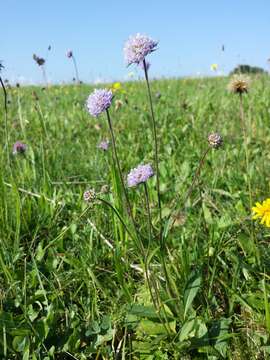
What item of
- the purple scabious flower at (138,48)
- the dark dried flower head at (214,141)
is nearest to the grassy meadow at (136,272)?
the dark dried flower head at (214,141)

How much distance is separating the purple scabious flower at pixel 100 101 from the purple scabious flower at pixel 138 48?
0.10 metres

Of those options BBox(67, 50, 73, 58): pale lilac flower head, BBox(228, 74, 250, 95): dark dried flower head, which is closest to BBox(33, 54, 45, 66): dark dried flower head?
BBox(67, 50, 73, 58): pale lilac flower head

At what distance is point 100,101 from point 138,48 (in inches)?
6.8

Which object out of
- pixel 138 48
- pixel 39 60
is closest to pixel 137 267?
pixel 138 48

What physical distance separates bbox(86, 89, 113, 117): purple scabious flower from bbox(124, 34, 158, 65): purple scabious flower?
103mm

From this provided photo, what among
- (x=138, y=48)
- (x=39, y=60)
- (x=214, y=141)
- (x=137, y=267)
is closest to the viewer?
(x=138, y=48)

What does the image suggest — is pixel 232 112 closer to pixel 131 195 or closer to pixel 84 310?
pixel 131 195

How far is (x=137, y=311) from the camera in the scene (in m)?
1.26

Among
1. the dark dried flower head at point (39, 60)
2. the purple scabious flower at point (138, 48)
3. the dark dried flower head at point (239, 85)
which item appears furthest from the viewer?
the dark dried flower head at point (39, 60)

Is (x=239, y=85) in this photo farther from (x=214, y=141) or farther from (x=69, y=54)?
(x=69, y=54)

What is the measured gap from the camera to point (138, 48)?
1233 millimetres

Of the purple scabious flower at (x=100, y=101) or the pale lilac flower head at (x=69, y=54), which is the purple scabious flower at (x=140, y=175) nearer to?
the purple scabious flower at (x=100, y=101)

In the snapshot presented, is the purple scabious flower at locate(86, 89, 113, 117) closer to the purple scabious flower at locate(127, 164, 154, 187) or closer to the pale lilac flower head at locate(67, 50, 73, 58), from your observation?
the purple scabious flower at locate(127, 164, 154, 187)

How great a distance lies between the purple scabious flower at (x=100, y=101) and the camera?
1229 millimetres
